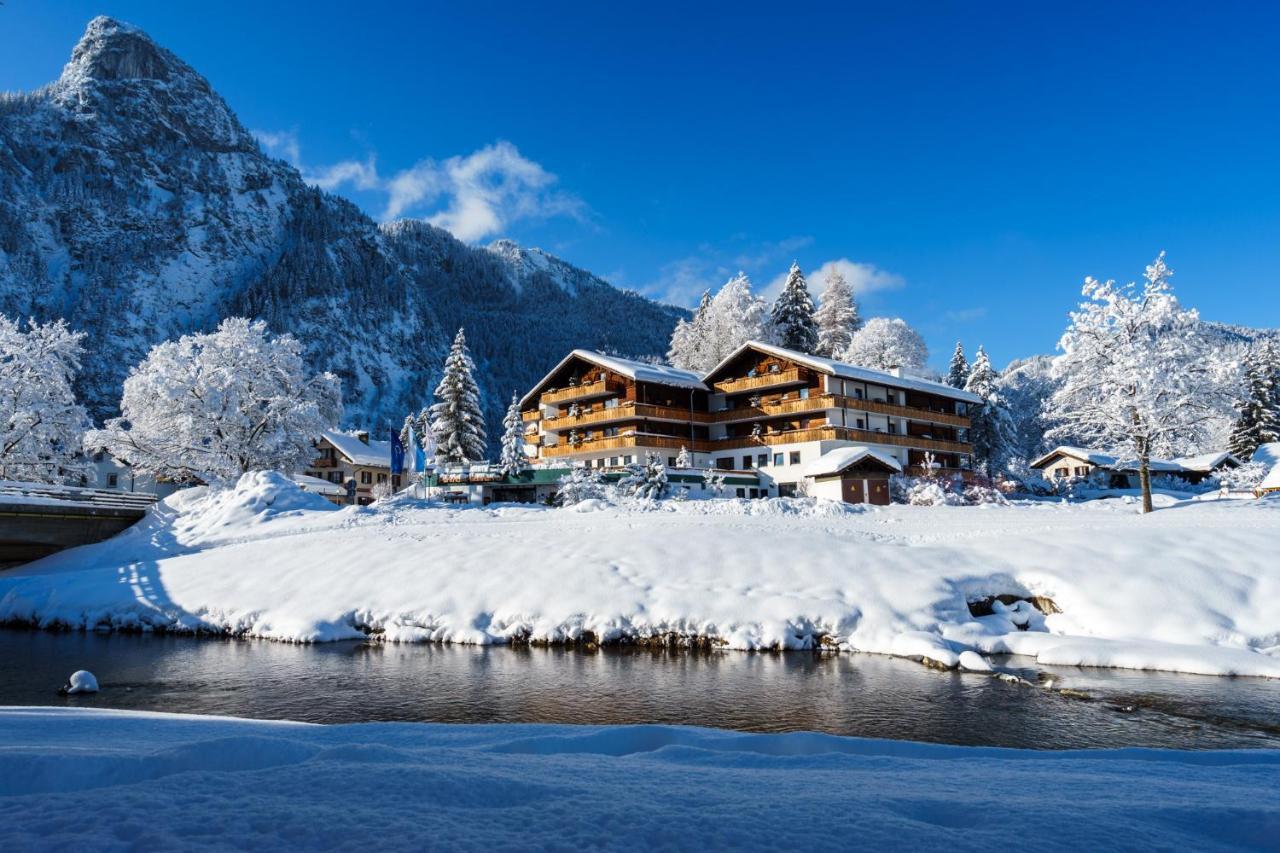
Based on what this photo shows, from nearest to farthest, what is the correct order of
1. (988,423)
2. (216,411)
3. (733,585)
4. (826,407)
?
1. (733,585)
2. (216,411)
3. (826,407)
4. (988,423)

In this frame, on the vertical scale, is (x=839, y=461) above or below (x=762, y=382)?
below

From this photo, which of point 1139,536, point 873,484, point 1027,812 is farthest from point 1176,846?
point 873,484

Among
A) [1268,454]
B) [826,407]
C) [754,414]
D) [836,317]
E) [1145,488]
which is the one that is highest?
[836,317]

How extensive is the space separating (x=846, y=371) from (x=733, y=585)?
3561 cm

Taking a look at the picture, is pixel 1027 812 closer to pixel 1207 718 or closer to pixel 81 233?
pixel 1207 718

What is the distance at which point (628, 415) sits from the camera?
56.6 meters

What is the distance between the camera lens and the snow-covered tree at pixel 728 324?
78125 millimetres

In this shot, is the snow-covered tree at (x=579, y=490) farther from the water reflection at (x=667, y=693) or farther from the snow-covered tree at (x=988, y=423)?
the snow-covered tree at (x=988, y=423)

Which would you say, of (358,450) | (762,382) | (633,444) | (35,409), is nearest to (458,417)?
(633,444)

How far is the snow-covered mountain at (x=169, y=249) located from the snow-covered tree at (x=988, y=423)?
400ft

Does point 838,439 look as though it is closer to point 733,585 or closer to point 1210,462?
point 733,585

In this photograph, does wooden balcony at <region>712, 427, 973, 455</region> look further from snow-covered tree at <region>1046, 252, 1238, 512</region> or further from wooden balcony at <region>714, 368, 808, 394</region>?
snow-covered tree at <region>1046, 252, 1238, 512</region>

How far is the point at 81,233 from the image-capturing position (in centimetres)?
15688

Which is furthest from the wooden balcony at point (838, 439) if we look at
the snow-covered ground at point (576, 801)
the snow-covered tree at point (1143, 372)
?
the snow-covered ground at point (576, 801)
